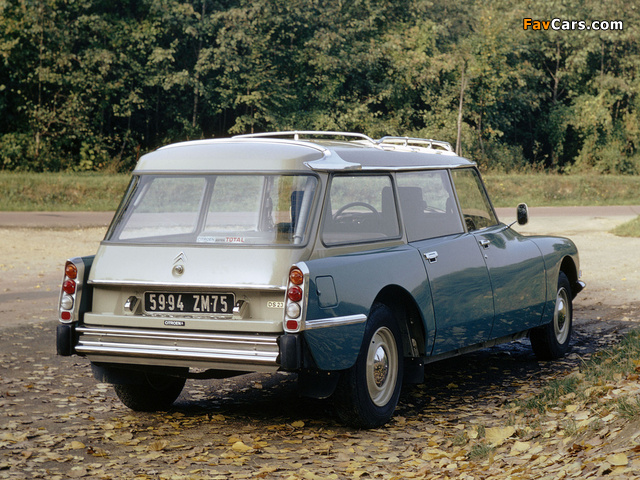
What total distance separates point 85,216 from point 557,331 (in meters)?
22.0

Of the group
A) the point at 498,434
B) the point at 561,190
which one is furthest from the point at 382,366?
the point at 561,190

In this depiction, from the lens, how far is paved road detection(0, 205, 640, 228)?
26234 millimetres

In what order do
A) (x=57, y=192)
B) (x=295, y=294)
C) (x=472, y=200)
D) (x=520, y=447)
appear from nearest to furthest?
(x=520, y=447)
(x=295, y=294)
(x=472, y=200)
(x=57, y=192)

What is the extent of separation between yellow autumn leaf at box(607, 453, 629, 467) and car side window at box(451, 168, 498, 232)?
3.24 metres

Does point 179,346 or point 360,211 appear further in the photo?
point 360,211

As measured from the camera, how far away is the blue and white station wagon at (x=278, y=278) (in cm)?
565

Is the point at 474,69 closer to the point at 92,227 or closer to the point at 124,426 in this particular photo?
the point at 92,227

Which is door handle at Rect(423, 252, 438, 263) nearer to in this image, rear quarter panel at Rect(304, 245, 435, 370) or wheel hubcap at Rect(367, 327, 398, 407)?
rear quarter panel at Rect(304, 245, 435, 370)

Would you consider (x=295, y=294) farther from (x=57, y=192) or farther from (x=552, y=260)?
(x=57, y=192)

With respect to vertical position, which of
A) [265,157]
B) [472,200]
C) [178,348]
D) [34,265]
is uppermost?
[265,157]

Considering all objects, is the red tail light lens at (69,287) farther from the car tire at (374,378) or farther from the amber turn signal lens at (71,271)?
the car tire at (374,378)

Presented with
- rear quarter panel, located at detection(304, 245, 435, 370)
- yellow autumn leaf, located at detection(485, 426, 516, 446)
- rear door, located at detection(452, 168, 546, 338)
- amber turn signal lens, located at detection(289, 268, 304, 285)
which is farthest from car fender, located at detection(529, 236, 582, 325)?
amber turn signal lens, located at detection(289, 268, 304, 285)

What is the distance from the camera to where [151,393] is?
6.72m

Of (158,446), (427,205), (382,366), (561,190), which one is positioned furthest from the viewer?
(561,190)
